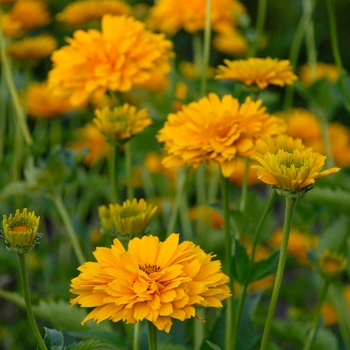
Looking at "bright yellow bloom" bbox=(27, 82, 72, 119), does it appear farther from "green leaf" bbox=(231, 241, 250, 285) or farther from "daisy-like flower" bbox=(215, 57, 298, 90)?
"green leaf" bbox=(231, 241, 250, 285)

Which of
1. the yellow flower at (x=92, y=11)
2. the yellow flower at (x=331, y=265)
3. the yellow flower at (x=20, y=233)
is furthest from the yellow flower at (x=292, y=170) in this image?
the yellow flower at (x=92, y=11)

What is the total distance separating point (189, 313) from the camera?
565 mm

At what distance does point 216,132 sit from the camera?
0.78m

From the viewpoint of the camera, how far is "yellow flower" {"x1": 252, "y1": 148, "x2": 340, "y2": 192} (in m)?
Result: 0.58

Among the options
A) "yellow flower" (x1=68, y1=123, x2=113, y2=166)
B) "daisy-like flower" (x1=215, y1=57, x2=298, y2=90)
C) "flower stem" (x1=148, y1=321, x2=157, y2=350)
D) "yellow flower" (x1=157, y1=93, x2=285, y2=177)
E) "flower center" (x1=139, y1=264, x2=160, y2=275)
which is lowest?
"yellow flower" (x1=68, y1=123, x2=113, y2=166)

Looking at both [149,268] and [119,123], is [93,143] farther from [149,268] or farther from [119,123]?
[149,268]

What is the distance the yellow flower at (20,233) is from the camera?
1.95ft

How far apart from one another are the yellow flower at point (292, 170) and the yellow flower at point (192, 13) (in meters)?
0.72

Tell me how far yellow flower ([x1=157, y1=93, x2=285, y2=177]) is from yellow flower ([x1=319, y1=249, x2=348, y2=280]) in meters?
0.19

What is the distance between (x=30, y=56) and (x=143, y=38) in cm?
41

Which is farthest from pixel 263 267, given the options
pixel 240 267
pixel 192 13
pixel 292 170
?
pixel 192 13

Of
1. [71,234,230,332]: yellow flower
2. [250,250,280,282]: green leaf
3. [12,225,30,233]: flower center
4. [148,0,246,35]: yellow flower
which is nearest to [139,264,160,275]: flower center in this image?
[71,234,230,332]: yellow flower

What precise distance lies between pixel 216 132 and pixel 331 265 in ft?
0.79

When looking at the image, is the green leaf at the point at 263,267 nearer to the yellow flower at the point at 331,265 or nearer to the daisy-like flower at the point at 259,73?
the yellow flower at the point at 331,265
